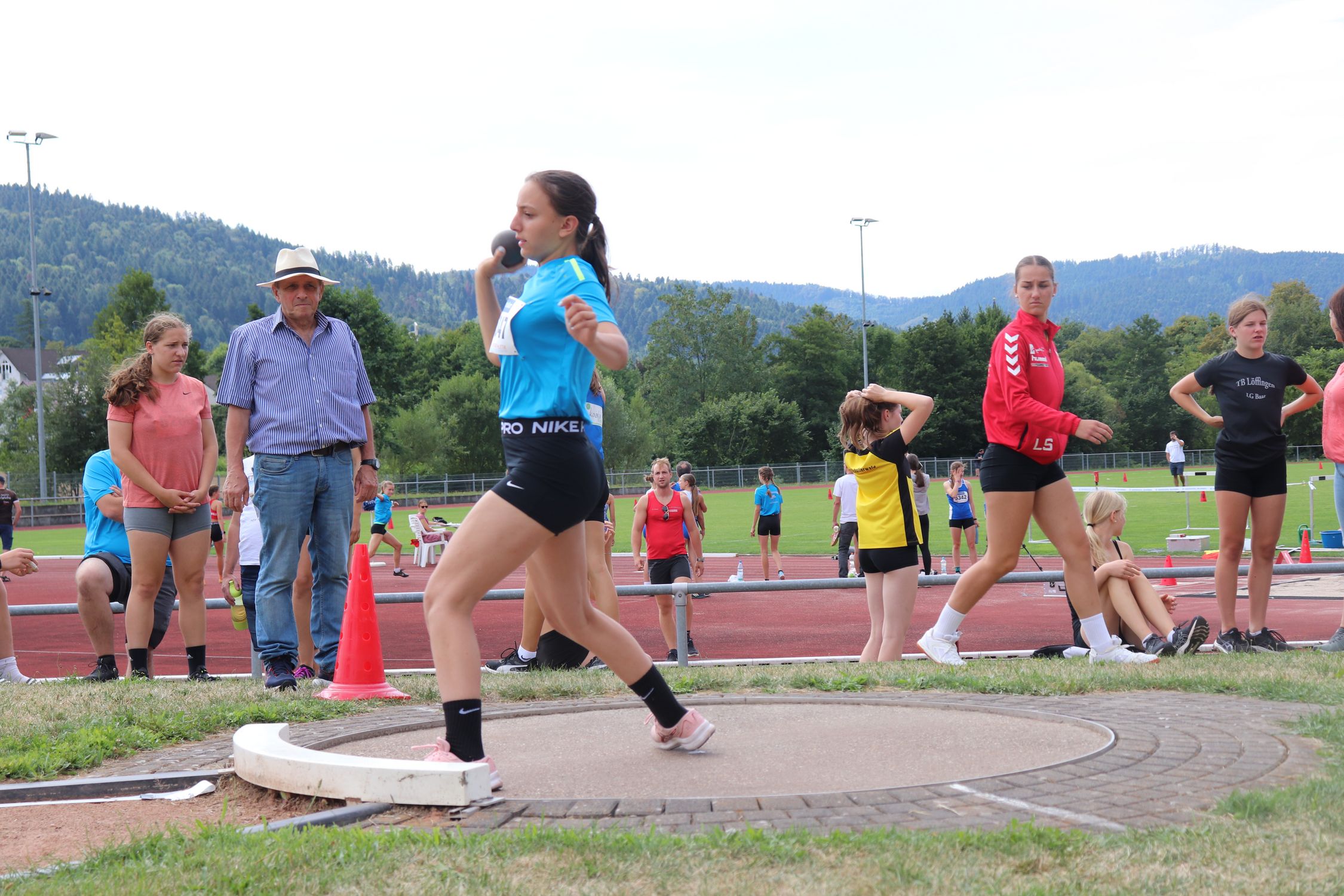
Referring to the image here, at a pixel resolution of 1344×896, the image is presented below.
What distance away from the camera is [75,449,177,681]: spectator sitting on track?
7699 mm

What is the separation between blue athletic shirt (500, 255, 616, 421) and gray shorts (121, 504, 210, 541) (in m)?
3.91

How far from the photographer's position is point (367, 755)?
4551 millimetres

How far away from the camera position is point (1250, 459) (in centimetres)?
747

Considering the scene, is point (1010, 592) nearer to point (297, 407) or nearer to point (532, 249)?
point (297, 407)

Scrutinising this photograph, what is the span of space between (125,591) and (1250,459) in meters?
7.37

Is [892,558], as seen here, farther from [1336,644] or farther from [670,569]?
[670,569]

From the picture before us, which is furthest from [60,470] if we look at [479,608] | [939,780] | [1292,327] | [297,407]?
[1292,327]

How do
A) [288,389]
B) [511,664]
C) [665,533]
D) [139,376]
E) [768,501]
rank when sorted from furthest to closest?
[768,501] → [665,533] → [511,664] → [139,376] → [288,389]

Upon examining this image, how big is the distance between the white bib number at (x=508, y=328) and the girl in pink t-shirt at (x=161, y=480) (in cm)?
391

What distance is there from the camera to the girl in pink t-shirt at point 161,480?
7.12 meters

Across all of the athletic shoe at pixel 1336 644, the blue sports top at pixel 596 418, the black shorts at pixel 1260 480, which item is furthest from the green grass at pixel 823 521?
the blue sports top at pixel 596 418

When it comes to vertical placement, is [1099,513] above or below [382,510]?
above

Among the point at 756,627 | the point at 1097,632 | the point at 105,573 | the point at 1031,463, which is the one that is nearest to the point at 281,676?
the point at 105,573

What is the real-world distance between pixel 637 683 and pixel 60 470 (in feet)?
218
